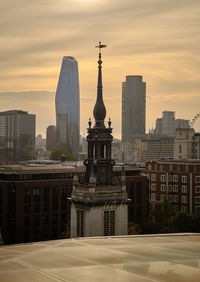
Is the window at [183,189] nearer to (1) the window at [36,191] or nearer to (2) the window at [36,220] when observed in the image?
(1) the window at [36,191]

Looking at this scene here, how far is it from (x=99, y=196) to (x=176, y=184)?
78.4 m

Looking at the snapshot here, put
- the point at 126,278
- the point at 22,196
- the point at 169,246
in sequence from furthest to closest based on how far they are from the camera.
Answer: the point at 22,196, the point at 169,246, the point at 126,278

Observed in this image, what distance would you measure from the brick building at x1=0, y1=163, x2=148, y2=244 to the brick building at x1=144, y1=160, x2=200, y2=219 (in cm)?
3197

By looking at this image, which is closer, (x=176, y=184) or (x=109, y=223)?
(x=109, y=223)

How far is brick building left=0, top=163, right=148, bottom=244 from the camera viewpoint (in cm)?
10350

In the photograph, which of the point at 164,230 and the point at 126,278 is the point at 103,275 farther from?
the point at 164,230

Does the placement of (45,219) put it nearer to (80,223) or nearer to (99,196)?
(80,223)

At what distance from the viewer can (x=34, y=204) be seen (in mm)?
106562

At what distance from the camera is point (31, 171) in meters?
110

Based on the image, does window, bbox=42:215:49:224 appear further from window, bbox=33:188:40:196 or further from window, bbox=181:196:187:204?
window, bbox=181:196:187:204

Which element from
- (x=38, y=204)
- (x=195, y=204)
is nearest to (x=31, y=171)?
(x=38, y=204)

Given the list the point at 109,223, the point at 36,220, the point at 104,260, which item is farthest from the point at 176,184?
the point at 104,260

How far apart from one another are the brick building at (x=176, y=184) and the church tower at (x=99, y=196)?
71.4m

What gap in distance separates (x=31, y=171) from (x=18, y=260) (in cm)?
7558
